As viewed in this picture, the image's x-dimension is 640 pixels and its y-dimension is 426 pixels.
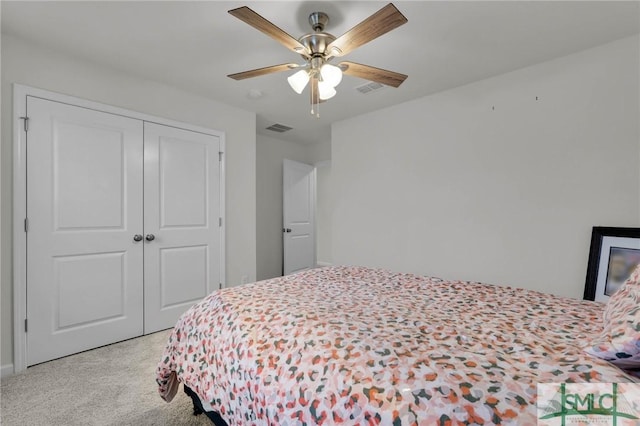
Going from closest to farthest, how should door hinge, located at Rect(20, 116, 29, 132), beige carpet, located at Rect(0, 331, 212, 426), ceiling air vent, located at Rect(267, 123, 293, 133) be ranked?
beige carpet, located at Rect(0, 331, 212, 426), door hinge, located at Rect(20, 116, 29, 132), ceiling air vent, located at Rect(267, 123, 293, 133)

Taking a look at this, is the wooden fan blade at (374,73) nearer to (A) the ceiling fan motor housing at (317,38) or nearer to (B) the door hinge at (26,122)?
(A) the ceiling fan motor housing at (317,38)

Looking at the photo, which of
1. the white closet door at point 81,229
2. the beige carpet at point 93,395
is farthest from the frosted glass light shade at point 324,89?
the beige carpet at point 93,395

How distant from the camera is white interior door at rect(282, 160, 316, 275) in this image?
5.03 meters

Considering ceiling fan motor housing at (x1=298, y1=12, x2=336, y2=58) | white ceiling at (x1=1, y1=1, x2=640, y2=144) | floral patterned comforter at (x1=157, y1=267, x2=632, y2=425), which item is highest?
white ceiling at (x1=1, y1=1, x2=640, y2=144)

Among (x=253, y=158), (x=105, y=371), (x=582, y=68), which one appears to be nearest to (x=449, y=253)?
(x=582, y=68)

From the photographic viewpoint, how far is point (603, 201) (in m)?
2.27

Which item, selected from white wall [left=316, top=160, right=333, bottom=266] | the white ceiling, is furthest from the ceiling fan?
white wall [left=316, top=160, right=333, bottom=266]

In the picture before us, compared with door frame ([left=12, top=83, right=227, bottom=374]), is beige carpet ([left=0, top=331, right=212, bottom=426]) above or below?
below

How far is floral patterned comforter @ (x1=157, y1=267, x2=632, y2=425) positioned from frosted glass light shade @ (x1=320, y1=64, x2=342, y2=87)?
1.33 m

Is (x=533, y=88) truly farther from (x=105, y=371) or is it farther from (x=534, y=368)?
(x=105, y=371)

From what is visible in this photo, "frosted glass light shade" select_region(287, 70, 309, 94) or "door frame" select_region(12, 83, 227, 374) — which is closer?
"frosted glass light shade" select_region(287, 70, 309, 94)

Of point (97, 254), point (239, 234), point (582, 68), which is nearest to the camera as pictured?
point (582, 68)

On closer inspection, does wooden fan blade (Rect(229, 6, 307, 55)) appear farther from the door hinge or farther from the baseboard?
the baseboard

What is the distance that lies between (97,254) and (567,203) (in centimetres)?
401
